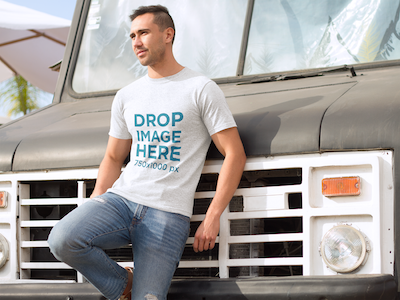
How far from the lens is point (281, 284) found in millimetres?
1963

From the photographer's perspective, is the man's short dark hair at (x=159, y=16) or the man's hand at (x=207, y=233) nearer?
the man's hand at (x=207, y=233)

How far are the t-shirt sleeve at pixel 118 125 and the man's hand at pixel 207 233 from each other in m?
0.57

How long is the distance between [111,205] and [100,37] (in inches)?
72.0

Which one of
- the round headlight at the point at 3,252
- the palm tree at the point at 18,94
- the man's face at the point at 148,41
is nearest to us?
the man's face at the point at 148,41

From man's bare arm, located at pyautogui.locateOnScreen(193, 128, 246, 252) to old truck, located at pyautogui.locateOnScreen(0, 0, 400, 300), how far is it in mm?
76

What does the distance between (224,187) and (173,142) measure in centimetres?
30

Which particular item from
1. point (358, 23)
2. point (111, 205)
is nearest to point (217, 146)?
point (111, 205)

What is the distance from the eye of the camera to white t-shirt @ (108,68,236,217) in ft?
7.21

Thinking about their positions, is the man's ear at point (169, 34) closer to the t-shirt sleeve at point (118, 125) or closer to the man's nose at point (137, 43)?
the man's nose at point (137, 43)

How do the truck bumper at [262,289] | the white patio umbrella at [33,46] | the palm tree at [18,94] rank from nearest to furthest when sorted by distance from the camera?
the truck bumper at [262,289], the white patio umbrella at [33,46], the palm tree at [18,94]

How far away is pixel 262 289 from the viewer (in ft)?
6.54

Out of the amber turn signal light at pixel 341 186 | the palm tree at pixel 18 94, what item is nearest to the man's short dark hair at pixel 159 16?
the amber turn signal light at pixel 341 186

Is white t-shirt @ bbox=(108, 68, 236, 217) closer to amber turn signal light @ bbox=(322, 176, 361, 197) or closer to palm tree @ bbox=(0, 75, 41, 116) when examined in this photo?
amber turn signal light @ bbox=(322, 176, 361, 197)

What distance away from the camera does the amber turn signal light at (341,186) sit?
2014 millimetres
